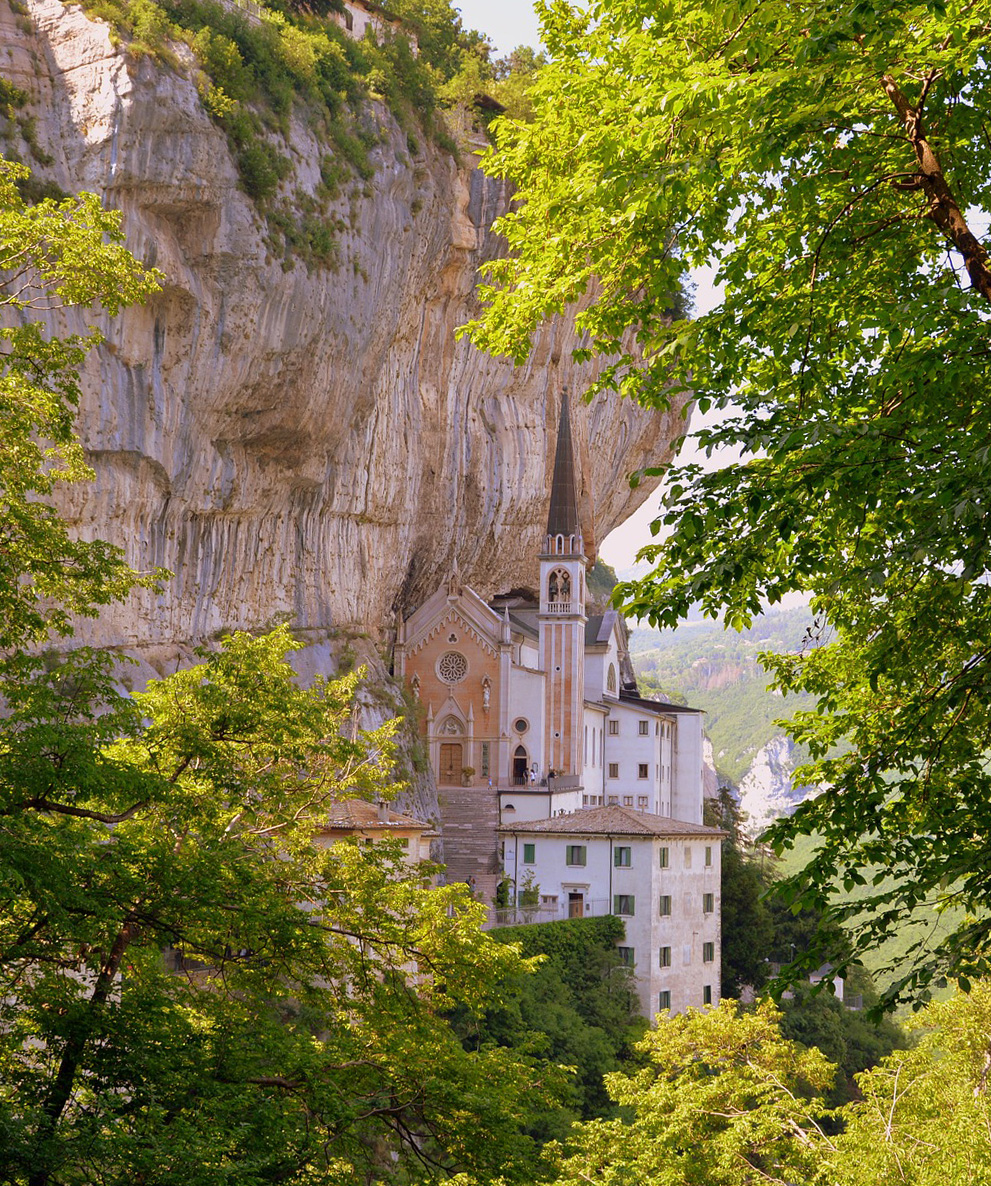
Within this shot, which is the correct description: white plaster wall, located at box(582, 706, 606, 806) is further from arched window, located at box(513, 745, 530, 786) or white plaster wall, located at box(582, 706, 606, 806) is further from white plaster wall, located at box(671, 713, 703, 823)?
white plaster wall, located at box(671, 713, 703, 823)

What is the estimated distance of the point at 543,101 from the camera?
10672mm

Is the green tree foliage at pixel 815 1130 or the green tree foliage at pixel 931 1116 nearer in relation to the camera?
the green tree foliage at pixel 931 1116

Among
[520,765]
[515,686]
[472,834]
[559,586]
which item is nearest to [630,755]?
[520,765]

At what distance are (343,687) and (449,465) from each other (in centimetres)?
3274

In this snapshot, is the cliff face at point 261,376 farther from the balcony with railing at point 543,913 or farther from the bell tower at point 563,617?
the balcony with railing at point 543,913

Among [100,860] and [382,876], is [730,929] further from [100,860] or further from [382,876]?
[100,860]

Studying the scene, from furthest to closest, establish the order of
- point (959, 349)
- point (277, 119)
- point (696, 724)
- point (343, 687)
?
1. point (696, 724)
2. point (277, 119)
3. point (343, 687)
4. point (959, 349)

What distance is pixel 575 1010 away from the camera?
38.3 metres

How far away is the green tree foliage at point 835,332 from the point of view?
24.9 feet

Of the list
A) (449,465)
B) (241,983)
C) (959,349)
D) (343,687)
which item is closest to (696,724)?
(449,465)

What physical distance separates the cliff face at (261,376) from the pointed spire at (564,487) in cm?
377

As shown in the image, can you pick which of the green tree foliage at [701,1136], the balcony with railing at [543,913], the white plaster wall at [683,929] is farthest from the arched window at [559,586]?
the green tree foliage at [701,1136]

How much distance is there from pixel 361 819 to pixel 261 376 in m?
12.4

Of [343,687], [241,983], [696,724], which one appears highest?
[696,724]
